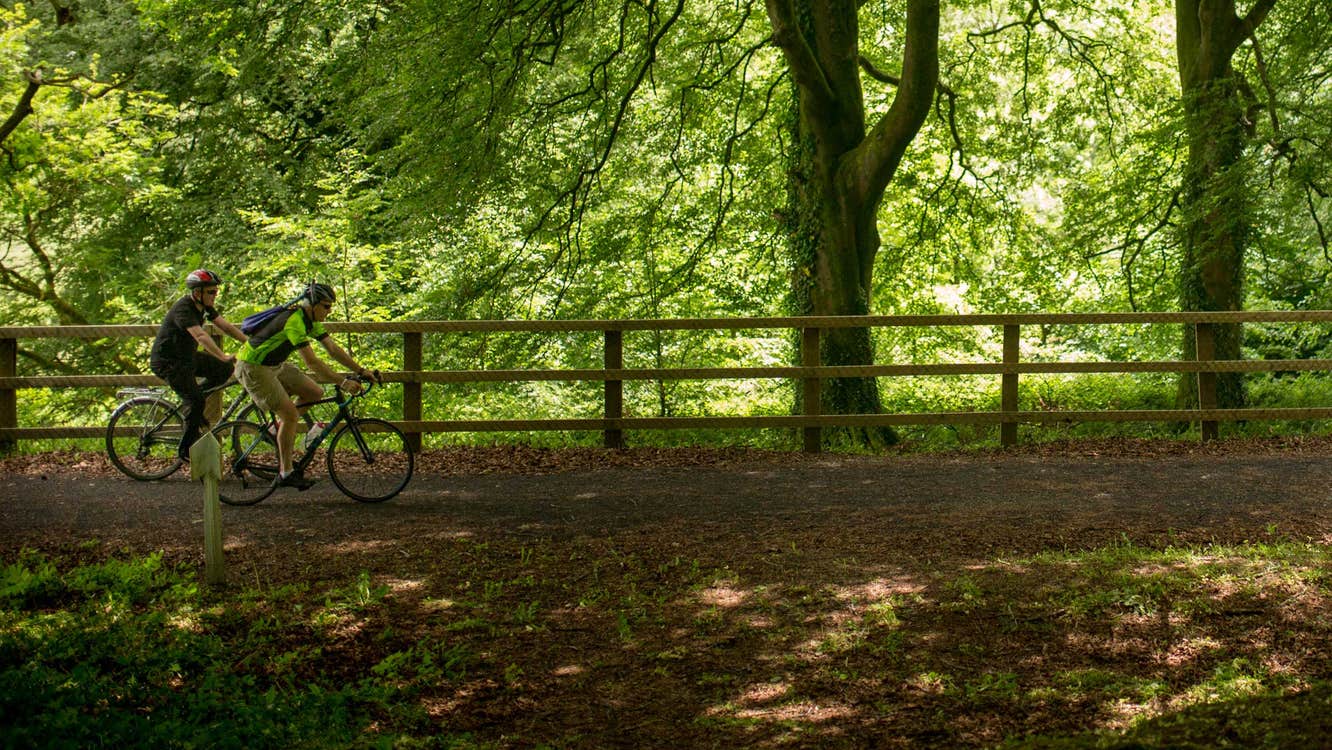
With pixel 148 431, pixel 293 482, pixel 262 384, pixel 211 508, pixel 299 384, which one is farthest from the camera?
pixel 148 431

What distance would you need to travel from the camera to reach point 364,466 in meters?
9.83

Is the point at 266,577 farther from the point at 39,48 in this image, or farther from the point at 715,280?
the point at 39,48

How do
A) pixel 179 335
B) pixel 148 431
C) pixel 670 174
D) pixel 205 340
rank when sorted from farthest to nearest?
pixel 670 174 < pixel 148 431 < pixel 179 335 < pixel 205 340

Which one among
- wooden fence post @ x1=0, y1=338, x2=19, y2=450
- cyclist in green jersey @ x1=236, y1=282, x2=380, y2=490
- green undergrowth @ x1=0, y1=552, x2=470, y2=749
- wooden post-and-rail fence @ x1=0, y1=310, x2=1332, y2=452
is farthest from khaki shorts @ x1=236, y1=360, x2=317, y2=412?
wooden fence post @ x1=0, y1=338, x2=19, y2=450

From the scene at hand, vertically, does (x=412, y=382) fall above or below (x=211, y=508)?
above

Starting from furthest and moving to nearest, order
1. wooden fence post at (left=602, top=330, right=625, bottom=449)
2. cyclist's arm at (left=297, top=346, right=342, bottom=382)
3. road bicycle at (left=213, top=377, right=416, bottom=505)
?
wooden fence post at (left=602, top=330, right=625, bottom=449) → road bicycle at (left=213, top=377, right=416, bottom=505) → cyclist's arm at (left=297, top=346, right=342, bottom=382)

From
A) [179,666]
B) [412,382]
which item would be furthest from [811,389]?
[179,666]

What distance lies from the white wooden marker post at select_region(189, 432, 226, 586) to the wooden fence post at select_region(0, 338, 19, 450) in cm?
640

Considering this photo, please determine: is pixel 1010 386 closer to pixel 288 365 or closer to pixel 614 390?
pixel 614 390

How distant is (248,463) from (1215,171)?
438 inches

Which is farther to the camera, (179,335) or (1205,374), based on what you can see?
(1205,374)

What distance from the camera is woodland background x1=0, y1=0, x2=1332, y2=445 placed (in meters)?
12.8

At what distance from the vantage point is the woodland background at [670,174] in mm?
12844

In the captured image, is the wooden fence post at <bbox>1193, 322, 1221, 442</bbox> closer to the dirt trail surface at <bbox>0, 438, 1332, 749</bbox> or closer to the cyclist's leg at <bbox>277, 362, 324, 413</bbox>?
the dirt trail surface at <bbox>0, 438, 1332, 749</bbox>
